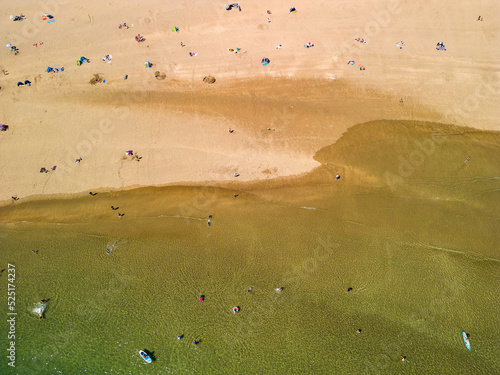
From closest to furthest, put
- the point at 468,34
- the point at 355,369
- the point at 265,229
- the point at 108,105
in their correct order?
the point at 355,369
the point at 265,229
the point at 108,105
the point at 468,34

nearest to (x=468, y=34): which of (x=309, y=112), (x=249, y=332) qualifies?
Result: (x=309, y=112)

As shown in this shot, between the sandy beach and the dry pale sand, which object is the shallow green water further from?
the dry pale sand

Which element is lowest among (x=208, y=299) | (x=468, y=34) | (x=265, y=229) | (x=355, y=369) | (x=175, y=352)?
(x=355, y=369)

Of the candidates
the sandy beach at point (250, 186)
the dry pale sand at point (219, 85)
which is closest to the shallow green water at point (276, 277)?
the sandy beach at point (250, 186)

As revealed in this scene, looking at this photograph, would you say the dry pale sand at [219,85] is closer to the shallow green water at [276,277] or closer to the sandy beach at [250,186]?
the sandy beach at [250,186]

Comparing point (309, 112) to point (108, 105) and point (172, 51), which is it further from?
point (108, 105)

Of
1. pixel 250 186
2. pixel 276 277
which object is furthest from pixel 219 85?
pixel 276 277

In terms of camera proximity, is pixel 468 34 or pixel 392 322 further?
pixel 468 34
